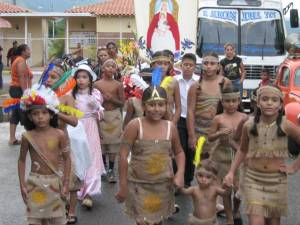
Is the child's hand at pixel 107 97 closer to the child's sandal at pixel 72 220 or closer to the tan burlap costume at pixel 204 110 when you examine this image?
the tan burlap costume at pixel 204 110

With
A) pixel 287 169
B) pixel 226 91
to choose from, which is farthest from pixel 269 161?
pixel 226 91

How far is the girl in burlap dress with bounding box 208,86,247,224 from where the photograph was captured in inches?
223

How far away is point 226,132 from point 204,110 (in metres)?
0.78

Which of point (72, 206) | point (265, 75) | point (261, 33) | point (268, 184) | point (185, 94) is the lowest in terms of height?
point (72, 206)

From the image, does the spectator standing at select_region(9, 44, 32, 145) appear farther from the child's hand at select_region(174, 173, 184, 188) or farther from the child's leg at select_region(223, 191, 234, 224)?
the child's hand at select_region(174, 173, 184, 188)

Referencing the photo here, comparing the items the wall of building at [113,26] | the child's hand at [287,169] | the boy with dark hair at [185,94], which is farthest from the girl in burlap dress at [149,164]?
the wall of building at [113,26]

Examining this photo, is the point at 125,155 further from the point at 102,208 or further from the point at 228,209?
the point at 102,208

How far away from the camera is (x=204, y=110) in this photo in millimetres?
6348

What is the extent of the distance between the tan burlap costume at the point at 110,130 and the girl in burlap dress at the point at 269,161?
3217mm

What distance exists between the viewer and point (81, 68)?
662cm

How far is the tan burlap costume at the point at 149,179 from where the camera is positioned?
4.65 m

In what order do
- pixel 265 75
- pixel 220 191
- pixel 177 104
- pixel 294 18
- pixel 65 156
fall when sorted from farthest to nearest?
pixel 294 18
pixel 265 75
pixel 177 104
pixel 220 191
pixel 65 156

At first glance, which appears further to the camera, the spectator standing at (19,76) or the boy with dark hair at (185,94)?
the spectator standing at (19,76)

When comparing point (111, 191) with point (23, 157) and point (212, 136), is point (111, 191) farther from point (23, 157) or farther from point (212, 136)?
point (23, 157)
